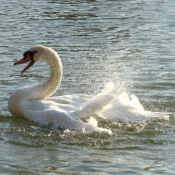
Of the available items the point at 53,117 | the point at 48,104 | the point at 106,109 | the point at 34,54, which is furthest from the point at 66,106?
the point at 34,54

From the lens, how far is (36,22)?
58.7 ft

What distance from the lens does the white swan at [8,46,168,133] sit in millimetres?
9133

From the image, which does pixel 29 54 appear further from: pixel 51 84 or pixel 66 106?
pixel 66 106

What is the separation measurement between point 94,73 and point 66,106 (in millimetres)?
3145

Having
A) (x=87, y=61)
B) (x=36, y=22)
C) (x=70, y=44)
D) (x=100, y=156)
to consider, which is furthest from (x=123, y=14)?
(x=100, y=156)

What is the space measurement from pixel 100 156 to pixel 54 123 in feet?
4.50

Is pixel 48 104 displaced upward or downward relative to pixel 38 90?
downward

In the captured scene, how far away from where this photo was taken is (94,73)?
12609 millimetres

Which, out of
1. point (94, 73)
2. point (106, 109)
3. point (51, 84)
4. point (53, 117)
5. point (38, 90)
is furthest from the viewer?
point (94, 73)

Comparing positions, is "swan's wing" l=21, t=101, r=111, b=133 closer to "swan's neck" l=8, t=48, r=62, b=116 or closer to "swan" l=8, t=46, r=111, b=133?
"swan" l=8, t=46, r=111, b=133

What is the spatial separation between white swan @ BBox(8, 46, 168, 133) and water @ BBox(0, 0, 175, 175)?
14 centimetres

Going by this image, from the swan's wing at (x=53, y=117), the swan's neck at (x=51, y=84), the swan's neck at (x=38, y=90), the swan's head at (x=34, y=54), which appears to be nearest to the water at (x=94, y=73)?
the swan's wing at (x=53, y=117)

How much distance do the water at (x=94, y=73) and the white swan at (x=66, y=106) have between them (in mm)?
139

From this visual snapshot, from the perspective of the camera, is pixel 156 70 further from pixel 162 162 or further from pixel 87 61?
pixel 162 162
